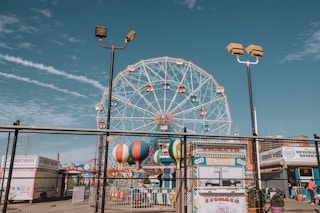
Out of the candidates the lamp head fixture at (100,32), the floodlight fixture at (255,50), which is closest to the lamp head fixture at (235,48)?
the floodlight fixture at (255,50)

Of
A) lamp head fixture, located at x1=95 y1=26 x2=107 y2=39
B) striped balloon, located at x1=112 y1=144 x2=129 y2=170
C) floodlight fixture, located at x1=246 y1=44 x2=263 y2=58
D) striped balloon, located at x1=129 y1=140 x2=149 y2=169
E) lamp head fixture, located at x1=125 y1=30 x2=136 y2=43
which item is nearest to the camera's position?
lamp head fixture, located at x1=95 y1=26 x2=107 y2=39

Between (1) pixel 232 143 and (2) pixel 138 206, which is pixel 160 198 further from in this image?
(1) pixel 232 143

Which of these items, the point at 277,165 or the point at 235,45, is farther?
the point at 277,165

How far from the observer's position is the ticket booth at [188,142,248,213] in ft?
31.0

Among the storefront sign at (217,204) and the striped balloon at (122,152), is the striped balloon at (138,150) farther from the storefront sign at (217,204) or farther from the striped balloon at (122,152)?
the storefront sign at (217,204)

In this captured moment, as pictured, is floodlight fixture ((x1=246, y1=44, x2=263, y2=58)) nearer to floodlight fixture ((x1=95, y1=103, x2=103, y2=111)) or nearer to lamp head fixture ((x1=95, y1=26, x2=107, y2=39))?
lamp head fixture ((x1=95, y1=26, x2=107, y2=39))

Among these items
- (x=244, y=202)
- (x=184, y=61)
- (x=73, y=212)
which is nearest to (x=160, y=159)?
(x=73, y=212)

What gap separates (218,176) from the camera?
1023 cm

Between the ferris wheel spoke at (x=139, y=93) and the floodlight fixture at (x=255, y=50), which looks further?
the ferris wheel spoke at (x=139, y=93)

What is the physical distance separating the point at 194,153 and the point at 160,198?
21.4ft

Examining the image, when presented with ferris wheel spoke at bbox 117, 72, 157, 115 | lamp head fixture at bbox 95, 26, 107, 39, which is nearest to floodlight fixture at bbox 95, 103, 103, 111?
ferris wheel spoke at bbox 117, 72, 157, 115

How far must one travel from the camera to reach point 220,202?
9.45m

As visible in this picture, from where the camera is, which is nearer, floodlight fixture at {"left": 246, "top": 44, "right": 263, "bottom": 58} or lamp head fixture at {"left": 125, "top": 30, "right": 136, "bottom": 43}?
lamp head fixture at {"left": 125, "top": 30, "right": 136, "bottom": 43}

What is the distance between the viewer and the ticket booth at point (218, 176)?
9445 mm
